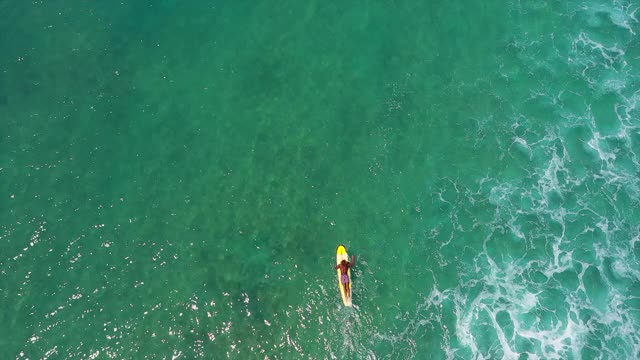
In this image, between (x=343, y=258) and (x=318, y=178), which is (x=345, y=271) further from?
(x=318, y=178)

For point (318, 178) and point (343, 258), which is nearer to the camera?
point (343, 258)

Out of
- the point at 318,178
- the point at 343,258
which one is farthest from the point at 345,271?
the point at 318,178

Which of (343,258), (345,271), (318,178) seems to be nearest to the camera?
(345,271)

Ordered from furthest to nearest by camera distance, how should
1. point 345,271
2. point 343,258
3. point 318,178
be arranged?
point 318,178 → point 343,258 → point 345,271

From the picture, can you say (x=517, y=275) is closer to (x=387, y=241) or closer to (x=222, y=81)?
(x=387, y=241)

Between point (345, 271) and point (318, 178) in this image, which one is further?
point (318, 178)

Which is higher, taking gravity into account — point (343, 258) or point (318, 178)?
point (318, 178)

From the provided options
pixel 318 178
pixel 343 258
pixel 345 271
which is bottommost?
pixel 345 271

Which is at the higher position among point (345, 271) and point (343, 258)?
point (343, 258)

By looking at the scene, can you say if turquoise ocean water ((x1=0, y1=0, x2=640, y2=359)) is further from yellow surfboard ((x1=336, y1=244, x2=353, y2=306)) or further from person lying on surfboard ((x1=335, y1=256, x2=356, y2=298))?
person lying on surfboard ((x1=335, y1=256, x2=356, y2=298))

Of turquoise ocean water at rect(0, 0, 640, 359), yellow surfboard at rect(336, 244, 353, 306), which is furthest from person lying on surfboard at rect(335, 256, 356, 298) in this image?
turquoise ocean water at rect(0, 0, 640, 359)
